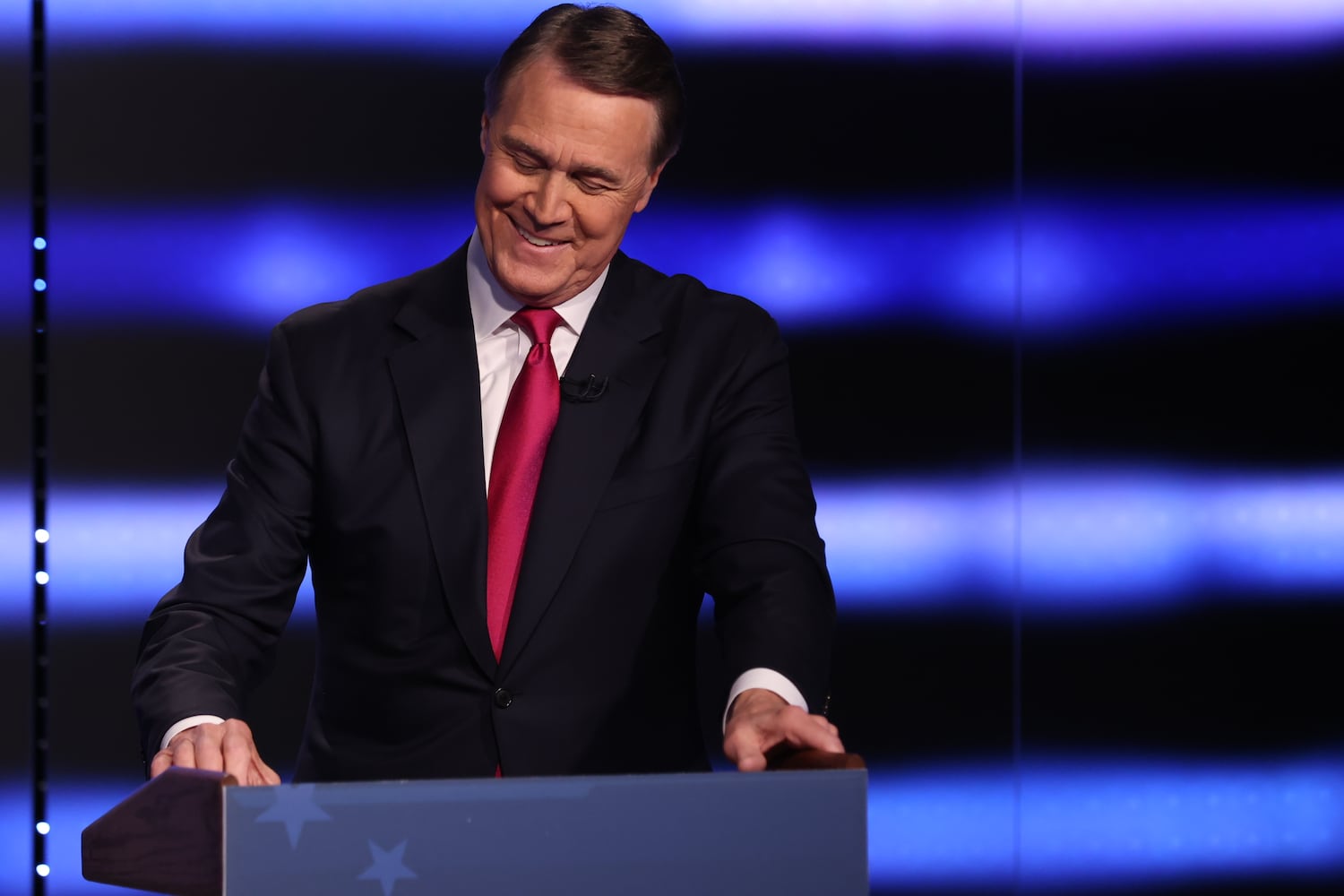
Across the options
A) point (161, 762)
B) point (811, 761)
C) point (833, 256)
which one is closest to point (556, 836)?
point (811, 761)

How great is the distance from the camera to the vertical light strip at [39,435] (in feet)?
9.36

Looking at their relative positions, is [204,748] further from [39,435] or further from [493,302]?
[39,435]

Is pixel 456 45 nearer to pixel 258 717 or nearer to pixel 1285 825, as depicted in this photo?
pixel 258 717

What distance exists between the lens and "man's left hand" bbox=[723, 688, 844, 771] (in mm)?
1227

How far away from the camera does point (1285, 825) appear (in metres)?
3.19

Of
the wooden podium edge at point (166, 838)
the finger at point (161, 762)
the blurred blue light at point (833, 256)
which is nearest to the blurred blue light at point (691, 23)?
the blurred blue light at point (833, 256)

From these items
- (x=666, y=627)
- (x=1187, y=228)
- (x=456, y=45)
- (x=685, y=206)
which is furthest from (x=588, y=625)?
(x=1187, y=228)

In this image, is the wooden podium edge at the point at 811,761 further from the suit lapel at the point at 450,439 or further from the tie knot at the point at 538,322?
the tie knot at the point at 538,322

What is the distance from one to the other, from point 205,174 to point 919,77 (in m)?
1.38

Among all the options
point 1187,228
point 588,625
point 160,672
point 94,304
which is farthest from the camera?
point 1187,228

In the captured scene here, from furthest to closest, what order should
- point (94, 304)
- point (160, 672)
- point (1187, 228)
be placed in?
point (1187, 228) < point (94, 304) < point (160, 672)

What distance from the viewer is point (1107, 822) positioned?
10.3ft

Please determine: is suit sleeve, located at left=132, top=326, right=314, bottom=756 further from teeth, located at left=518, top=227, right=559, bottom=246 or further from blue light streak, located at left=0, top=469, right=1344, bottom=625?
blue light streak, located at left=0, top=469, right=1344, bottom=625

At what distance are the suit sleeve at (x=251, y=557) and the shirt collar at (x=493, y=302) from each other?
0.23 m
